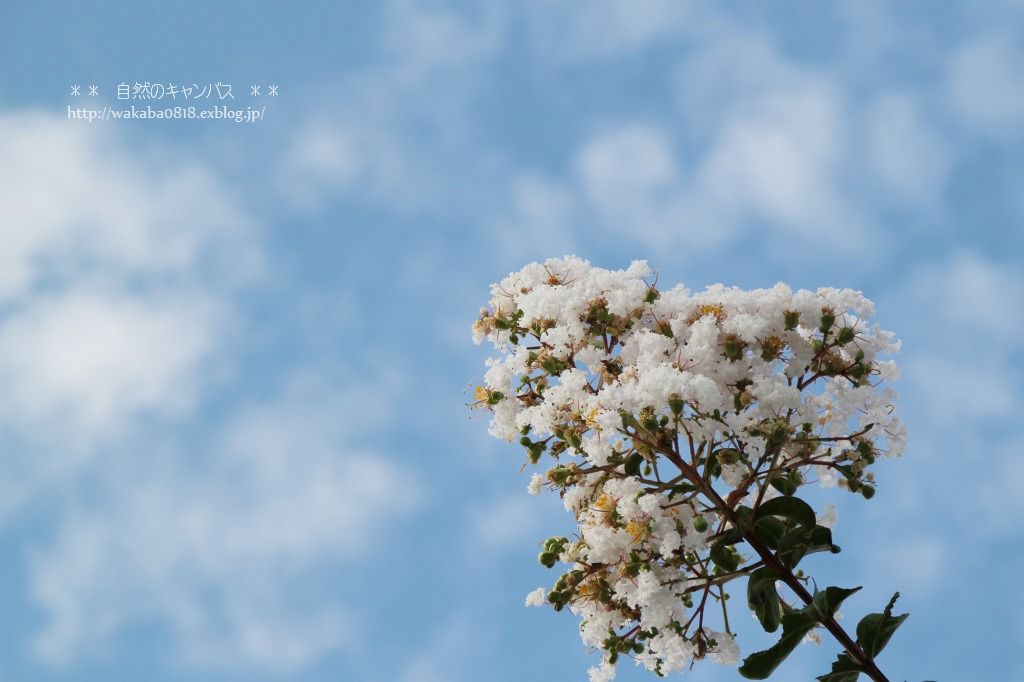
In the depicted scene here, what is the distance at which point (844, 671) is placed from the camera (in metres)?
4.29

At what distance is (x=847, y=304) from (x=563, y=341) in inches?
53.3

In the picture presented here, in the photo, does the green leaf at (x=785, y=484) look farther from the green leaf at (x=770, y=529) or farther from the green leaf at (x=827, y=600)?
the green leaf at (x=827, y=600)

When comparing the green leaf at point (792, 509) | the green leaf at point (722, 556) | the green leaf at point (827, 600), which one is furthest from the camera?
the green leaf at point (792, 509)

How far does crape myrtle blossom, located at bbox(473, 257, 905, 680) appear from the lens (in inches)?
162

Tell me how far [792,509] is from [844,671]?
72 cm

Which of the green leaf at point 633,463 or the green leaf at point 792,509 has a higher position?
the green leaf at point 633,463

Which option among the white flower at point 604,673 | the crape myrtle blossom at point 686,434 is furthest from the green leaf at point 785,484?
the white flower at point 604,673

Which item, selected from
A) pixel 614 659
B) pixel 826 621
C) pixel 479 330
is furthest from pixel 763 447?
pixel 479 330

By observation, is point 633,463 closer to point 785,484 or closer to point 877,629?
point 785,484

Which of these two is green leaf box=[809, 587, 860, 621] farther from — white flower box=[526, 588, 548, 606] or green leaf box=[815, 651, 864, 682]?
white flower box=[526, 588, 548, 606]

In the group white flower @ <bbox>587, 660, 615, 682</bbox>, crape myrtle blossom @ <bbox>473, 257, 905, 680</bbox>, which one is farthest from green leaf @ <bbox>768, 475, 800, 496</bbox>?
white flower @ <bbox>587, 660, 615, 682</bbox>

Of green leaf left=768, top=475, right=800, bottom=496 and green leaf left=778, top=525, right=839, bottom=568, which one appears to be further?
green leaf left=768, top=475, right=800, bottom=496

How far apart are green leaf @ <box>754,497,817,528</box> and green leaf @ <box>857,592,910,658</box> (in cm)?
46

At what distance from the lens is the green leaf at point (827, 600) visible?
4109 mm
